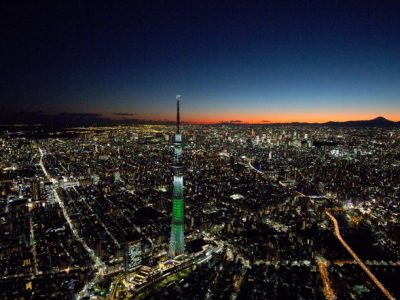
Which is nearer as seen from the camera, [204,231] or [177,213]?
[177,213]

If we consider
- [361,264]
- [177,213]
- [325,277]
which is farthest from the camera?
[177,213]

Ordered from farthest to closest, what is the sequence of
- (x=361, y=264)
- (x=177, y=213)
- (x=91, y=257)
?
1. (x=177, y=213)
2. (x=91, y=257)
3. (x=361, y=264)

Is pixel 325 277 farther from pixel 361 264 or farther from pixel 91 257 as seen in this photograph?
pixel 91 257

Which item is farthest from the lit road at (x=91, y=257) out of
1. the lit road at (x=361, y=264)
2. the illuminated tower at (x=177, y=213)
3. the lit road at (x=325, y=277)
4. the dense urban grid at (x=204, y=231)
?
the lit road at (x=361, y=264)

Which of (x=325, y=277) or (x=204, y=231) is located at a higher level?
(x=204, y=231)

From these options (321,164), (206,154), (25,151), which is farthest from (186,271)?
(25,151)

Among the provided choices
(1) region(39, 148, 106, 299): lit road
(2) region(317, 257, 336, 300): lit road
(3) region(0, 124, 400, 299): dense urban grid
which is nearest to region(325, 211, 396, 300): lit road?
(3) region(0, 124, 400, 299): dense urban grid

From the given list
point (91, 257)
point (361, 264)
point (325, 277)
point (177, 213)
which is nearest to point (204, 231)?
point (177, 213)

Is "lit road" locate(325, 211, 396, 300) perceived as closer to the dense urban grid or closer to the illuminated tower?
the dense urban grid

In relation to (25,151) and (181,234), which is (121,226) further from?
(25,151)
